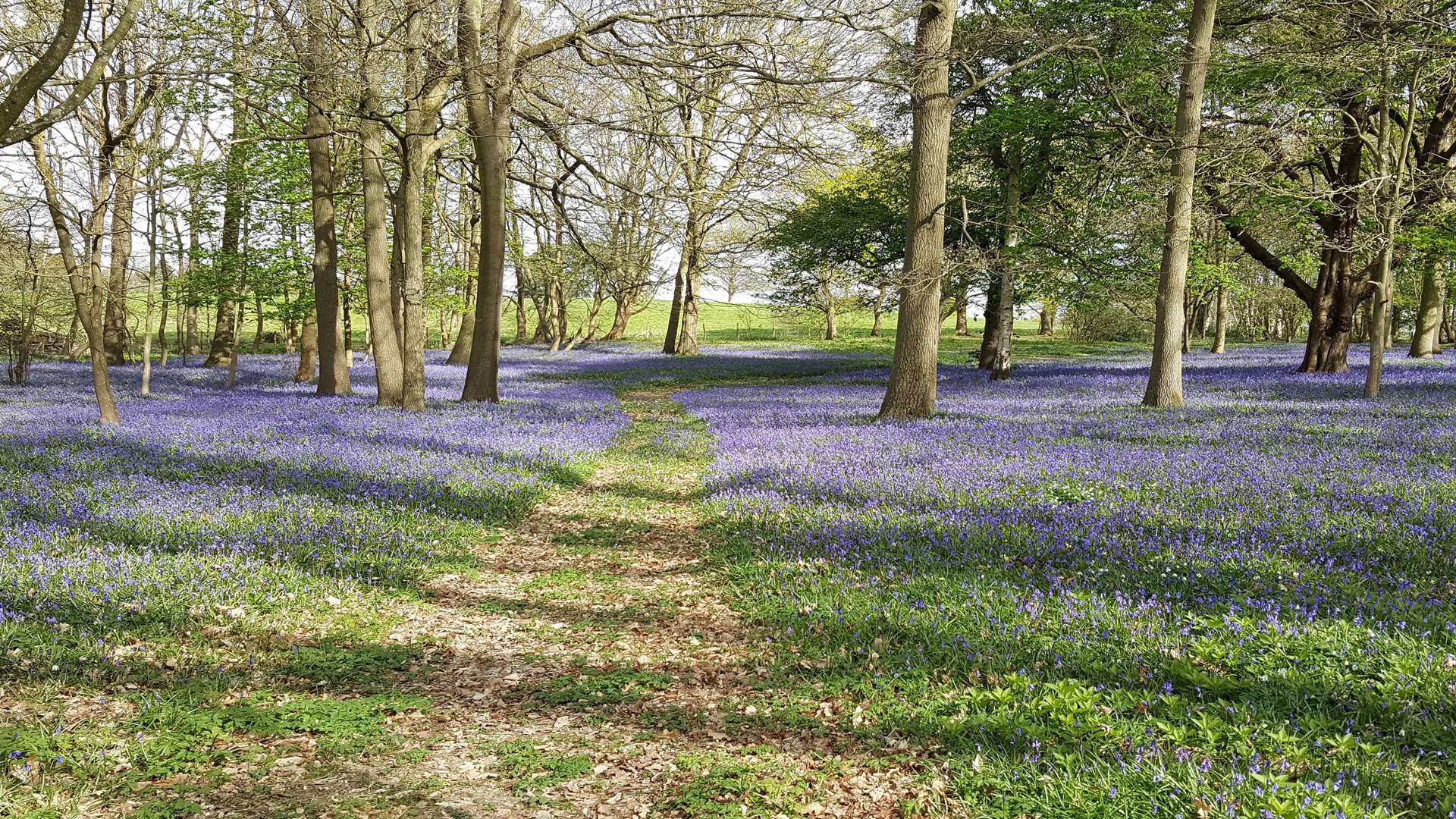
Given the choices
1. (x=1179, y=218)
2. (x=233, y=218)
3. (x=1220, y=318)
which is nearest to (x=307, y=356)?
(x=233, y=218)

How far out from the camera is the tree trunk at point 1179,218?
47.6 feet

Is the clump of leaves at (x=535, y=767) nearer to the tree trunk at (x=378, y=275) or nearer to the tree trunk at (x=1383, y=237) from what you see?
the tree trunk at (x=378, y=275)

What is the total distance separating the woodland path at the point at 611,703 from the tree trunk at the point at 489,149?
8.98 metres

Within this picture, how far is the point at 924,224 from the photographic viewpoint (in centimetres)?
1458

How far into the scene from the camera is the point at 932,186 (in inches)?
567

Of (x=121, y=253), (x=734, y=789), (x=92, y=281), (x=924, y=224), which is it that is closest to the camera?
(x=734, y=789)

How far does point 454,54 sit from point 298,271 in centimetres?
1269

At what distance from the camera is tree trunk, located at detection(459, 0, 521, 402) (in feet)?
43.6

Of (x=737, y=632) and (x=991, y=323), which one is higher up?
(x=991, y=323)

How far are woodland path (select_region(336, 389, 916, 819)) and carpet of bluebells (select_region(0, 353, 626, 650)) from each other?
3.38 ft

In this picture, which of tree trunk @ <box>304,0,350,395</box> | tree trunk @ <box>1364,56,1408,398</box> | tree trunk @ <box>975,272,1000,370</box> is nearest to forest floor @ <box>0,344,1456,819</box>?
tree trunk @ <box>1364,56,1408,398</box>

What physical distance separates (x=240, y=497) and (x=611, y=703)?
19.0ft

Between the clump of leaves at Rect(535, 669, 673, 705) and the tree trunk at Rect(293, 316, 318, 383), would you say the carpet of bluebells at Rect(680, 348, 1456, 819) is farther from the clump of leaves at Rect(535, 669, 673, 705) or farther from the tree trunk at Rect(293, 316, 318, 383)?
the tree trunk at Rect(293, 316, 318, 383)

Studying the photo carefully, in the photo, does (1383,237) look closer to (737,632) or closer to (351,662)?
(737,632)
